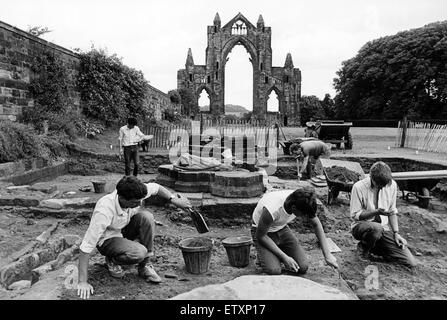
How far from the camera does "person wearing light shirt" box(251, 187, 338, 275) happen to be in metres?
3.61

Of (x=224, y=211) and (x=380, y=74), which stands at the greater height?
(x=380, y=74)

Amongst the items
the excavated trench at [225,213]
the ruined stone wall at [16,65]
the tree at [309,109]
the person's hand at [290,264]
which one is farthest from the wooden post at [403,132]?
the tree at [309,109]

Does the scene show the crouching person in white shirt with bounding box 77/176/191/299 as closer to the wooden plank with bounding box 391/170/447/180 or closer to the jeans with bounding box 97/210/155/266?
the jeans with bounding box 97/210/155/266

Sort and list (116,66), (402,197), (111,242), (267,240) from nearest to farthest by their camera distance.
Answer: (111,242) < (267,240) < (402,197) < (116,66)

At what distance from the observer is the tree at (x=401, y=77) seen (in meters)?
29.7

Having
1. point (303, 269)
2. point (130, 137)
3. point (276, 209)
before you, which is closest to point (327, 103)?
point (130, 137)

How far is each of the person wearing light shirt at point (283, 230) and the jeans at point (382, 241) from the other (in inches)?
39.6

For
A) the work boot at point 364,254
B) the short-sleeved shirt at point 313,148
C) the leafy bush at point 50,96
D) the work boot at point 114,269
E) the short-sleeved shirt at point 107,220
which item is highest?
the leafy bush at point 50,96

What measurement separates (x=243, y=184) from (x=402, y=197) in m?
3.95

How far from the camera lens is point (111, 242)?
11.7 feet

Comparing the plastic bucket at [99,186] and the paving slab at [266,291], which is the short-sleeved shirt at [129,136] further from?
the paving slab at [266,291]

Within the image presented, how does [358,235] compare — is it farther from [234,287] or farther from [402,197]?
[402,197]

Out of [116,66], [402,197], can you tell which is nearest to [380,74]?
[116,66]

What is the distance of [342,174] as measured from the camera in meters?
8.50
